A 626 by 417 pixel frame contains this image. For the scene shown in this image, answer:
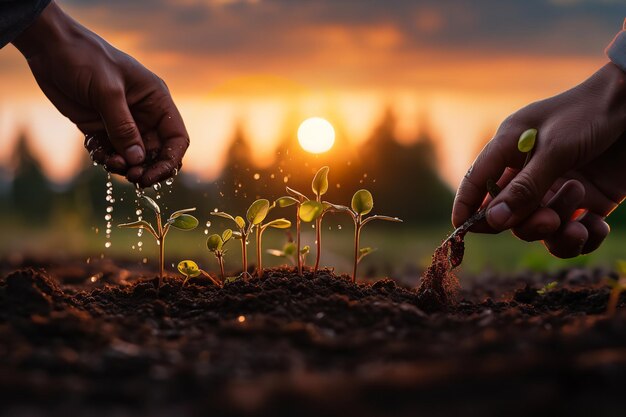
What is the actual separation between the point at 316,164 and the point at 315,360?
1792 millimetres

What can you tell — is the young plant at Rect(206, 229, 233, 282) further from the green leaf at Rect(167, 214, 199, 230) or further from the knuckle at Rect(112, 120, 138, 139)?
the knuckle at Rect(112, 120, 138, 139)

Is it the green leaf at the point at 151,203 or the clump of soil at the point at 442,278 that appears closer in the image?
the clump of soil at the point at 442,278

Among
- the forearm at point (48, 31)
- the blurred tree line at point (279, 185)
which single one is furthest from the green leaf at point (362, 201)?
the forearm at point (48, 31)

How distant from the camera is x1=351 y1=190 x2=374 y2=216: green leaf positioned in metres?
3.02

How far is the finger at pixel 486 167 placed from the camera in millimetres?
3424

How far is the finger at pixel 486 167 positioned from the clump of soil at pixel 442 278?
1.42 ft

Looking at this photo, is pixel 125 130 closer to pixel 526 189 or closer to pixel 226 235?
pixel 226 235

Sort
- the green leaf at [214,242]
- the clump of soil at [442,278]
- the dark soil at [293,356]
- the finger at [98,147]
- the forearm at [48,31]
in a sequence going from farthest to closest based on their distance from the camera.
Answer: the finger at [98,147]
the forearm at [48,31]
the green leaf at [214,242]
the clump of soil at [442,278]
the dark soil at [293,356]

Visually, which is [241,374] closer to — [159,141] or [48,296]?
[48,296]

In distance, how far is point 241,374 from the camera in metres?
1.66

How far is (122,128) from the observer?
3486 millimetres

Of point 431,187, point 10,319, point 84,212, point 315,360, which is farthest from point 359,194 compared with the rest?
point 431,187

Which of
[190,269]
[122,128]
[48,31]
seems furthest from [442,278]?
[48,31]

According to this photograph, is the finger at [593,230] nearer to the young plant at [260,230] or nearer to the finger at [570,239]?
the finger at [570,239]
